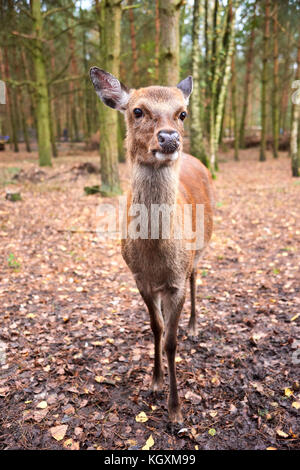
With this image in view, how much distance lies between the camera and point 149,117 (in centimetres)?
255

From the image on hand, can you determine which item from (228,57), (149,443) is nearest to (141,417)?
(149,443)

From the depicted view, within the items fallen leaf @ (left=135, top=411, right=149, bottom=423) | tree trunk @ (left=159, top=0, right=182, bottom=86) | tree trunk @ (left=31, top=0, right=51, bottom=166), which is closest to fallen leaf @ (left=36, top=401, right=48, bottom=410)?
fallen leaf @ (left=135, top=411, right=149, bottom=423)

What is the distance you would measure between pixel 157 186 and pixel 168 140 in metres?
0.43

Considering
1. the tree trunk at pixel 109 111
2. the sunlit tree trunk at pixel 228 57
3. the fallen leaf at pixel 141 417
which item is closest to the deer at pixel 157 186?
the fallen leaf at pixel 141 417

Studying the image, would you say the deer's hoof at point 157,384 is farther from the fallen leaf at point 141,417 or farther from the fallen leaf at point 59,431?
the fallen leaf at point 59,431

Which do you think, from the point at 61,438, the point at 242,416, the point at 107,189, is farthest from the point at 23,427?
the point at 107,189

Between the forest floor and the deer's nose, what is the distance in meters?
2.23

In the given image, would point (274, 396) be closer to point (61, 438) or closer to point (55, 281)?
point (61, 438)

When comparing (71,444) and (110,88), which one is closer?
(71,444)

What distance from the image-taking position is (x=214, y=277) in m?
5.54

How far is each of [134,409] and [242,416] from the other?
92 cm

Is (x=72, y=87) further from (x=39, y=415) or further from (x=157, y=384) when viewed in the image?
(x=39, y=415)

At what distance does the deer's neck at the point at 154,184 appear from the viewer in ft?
8.54

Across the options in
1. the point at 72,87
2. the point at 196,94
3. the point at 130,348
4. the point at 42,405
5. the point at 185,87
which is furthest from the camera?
the point at 72,87
